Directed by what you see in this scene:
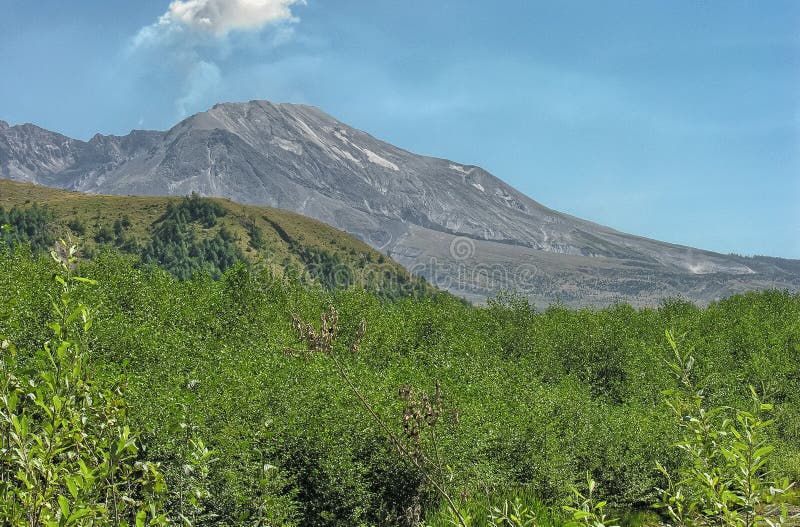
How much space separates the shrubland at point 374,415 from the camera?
484 centimetres

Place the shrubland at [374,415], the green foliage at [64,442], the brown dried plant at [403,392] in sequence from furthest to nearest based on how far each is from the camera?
1. the shrubland at [374,415]
2. the brown dried plant at [403,392]
3. the green foliage at [64,442]

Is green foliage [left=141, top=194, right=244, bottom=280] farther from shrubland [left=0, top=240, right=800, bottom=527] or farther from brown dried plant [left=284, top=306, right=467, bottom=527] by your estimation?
brown dried plant [left=284, top=306, right=467, bottom=527]

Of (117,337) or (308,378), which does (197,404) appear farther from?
(117,337)

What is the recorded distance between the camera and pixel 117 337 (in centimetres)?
3048

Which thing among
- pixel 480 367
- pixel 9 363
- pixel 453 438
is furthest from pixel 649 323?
pixel 9 363

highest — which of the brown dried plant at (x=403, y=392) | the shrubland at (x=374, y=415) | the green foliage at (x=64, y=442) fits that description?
the brown dried plant at (x=403, y=392)

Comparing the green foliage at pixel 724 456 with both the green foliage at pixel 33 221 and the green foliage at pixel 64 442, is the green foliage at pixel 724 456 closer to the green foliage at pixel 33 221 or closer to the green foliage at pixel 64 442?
the green foliage at pixel 64 442

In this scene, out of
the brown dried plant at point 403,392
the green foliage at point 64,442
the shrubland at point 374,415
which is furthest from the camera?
the shrubland at point 374,415

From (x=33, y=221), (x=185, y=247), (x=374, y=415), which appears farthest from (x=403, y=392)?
(x=33, y=221)

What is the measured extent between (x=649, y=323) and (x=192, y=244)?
140127 mm

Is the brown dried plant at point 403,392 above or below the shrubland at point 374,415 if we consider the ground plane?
above

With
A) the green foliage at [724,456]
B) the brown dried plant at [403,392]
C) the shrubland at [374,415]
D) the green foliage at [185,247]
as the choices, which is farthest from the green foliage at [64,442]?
the green foliage at [185,247]

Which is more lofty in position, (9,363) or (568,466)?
(9,363)

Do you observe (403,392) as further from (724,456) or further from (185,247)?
(185,247)
